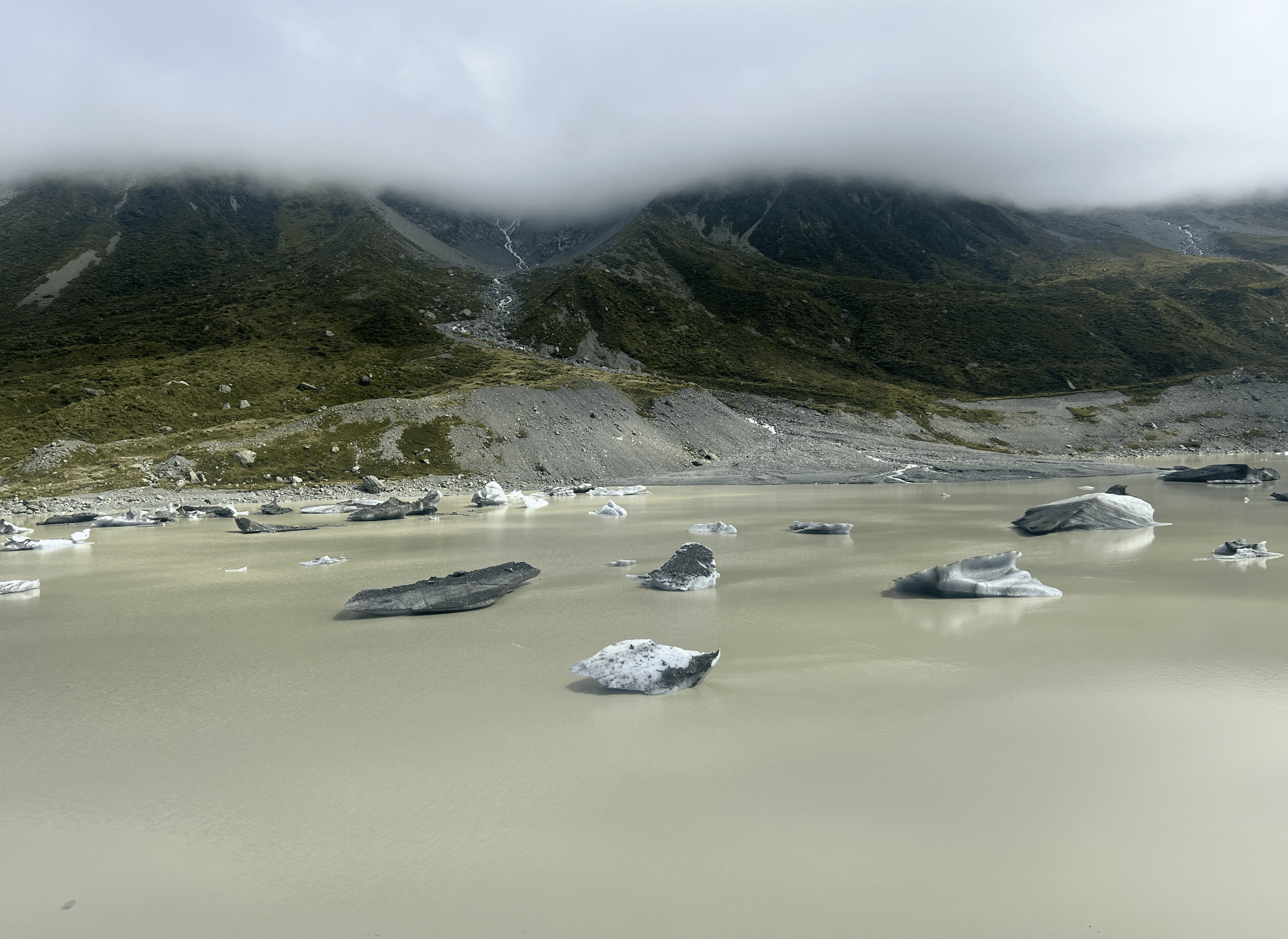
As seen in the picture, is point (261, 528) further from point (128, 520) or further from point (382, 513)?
point (128, 520)

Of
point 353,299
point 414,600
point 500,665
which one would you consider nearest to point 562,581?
point 414,600

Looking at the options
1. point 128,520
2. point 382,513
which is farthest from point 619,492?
point 128,520

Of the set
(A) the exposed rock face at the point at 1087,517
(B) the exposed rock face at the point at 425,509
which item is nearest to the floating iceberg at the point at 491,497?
(B) the exposed rock face at the point at 425,509

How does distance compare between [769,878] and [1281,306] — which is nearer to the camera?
[769,878]

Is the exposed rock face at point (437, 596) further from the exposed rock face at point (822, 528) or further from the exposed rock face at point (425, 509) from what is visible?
the exposed rock face at point (425, 509)

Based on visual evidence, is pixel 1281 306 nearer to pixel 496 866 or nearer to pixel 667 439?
pixel 667 439

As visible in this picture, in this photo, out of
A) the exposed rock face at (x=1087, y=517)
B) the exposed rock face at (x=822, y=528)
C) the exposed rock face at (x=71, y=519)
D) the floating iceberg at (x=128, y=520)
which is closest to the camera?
the exposed rock face at (x=1087, y=517)

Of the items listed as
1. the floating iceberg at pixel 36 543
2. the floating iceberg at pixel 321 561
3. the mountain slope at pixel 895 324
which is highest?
the mountain slope at pixel 895 324
